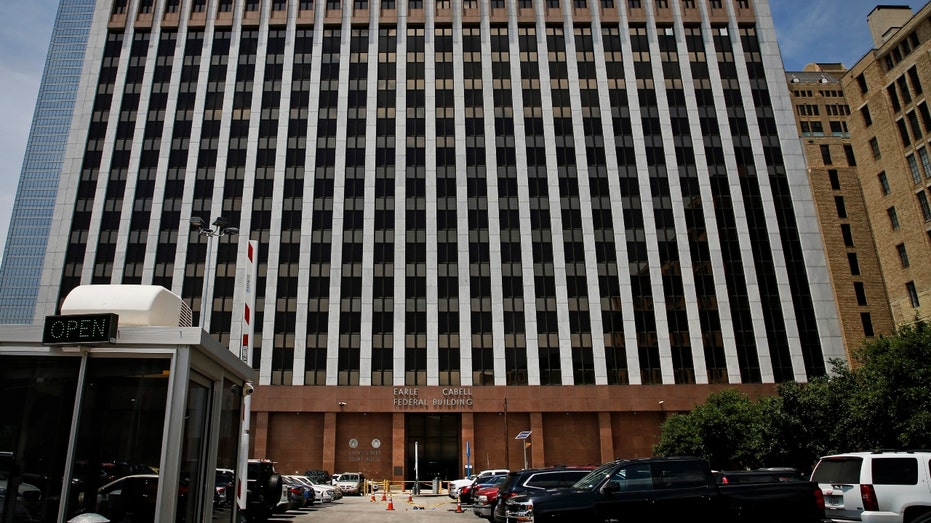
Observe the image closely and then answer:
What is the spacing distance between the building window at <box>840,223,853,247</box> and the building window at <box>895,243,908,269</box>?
61.0ft

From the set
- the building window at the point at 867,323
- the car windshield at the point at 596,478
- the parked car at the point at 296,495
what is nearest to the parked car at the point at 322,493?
the parked car at the point at 296,495

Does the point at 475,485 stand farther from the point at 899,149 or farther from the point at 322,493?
the point at 899,149

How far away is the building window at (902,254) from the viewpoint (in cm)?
4644

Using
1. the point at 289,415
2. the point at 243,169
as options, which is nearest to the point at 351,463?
the point at 289,415

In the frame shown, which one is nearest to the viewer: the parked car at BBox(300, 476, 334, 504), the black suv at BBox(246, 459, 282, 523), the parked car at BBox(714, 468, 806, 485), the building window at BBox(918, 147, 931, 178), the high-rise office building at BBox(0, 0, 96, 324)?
the parked car at BBox(714, 468, 806, 485)

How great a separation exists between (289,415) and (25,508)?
4721 cm

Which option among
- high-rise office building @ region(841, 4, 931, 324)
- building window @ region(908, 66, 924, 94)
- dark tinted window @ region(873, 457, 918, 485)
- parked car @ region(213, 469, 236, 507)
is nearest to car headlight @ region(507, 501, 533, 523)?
parked car @ region(213, 469, 236, 507)

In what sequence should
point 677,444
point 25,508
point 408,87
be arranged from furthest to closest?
point 408,87 < point 677,444 < point 25,508

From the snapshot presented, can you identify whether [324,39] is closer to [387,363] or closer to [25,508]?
[387,363]

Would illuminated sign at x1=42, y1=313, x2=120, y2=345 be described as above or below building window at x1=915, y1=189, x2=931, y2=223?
below

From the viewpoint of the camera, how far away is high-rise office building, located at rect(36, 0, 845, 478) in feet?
169

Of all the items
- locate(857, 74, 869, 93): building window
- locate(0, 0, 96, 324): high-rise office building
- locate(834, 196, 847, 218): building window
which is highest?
locate(0, 0, 96, 324): high-rise office building

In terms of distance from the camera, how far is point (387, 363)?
2063 inches

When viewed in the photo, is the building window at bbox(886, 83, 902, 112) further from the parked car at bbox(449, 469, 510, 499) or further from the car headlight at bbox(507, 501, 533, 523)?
the car headlight at bbox(507, 501, 533, 523)
